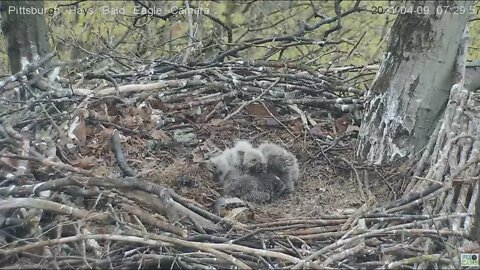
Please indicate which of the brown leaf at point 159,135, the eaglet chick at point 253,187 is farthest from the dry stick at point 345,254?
the brown leaf at point 159,135

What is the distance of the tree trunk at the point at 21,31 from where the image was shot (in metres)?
4.92

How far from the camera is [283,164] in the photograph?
403 cm

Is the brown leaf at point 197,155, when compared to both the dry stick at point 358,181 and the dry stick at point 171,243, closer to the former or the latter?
the dry stick at point 358,181

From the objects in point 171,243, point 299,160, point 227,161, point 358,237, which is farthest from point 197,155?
point 358,237

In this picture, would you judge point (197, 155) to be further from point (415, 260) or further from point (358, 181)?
point (415, 260)

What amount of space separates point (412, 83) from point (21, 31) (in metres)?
2.68

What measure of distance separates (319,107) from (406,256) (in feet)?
6.78

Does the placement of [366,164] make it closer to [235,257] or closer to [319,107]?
[319,107]

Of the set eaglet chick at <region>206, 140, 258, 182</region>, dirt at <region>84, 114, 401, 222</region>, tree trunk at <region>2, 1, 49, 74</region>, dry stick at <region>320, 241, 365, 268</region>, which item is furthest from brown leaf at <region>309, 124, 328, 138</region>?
tree trunk at <region>2, 1, 49, 74</region>

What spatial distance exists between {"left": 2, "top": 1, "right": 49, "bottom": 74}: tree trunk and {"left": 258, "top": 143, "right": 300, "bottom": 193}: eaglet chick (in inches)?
72.1

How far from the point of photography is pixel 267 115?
4.75 m

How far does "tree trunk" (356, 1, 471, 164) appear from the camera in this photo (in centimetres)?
391

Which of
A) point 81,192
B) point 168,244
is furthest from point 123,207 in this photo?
point 168,244

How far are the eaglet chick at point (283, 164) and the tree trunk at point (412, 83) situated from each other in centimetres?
45
